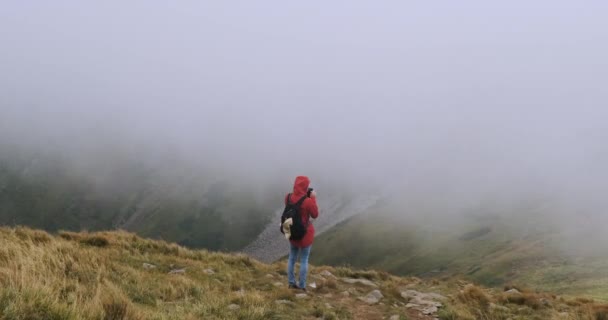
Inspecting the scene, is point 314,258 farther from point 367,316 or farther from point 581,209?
point 367,316

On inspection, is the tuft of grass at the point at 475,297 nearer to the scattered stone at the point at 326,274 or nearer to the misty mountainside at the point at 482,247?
the scattered stone at the point at 326,274

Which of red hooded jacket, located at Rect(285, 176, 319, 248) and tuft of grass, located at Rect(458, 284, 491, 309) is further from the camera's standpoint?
tuft of grass, located at Rect(458, 284, 491, 309)

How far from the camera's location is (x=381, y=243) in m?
163

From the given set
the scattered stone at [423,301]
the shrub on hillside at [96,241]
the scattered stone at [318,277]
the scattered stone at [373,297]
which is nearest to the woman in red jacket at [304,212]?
the scattered stone at [373,297]

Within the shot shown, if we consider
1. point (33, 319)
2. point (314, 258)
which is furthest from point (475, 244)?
point (33, 319)

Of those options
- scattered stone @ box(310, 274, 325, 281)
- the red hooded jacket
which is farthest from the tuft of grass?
the red hooded jacket

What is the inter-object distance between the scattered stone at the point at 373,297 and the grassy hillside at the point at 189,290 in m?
0.07

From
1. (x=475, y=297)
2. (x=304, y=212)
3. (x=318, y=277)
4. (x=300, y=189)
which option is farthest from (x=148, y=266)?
(x=475, y=297)

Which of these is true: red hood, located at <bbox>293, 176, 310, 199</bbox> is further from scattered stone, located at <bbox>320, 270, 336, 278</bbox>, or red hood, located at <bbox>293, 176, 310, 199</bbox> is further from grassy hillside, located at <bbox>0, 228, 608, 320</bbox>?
scattered stone, located at <bbox>320, 270, 336, 278</bbox>

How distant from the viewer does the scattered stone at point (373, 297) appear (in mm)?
13492

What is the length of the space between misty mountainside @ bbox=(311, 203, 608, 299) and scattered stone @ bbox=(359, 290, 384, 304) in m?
25.9

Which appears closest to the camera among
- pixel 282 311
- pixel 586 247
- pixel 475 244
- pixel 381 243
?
pixel 282 311

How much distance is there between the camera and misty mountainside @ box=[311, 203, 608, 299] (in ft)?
187

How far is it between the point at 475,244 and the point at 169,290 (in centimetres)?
12902
